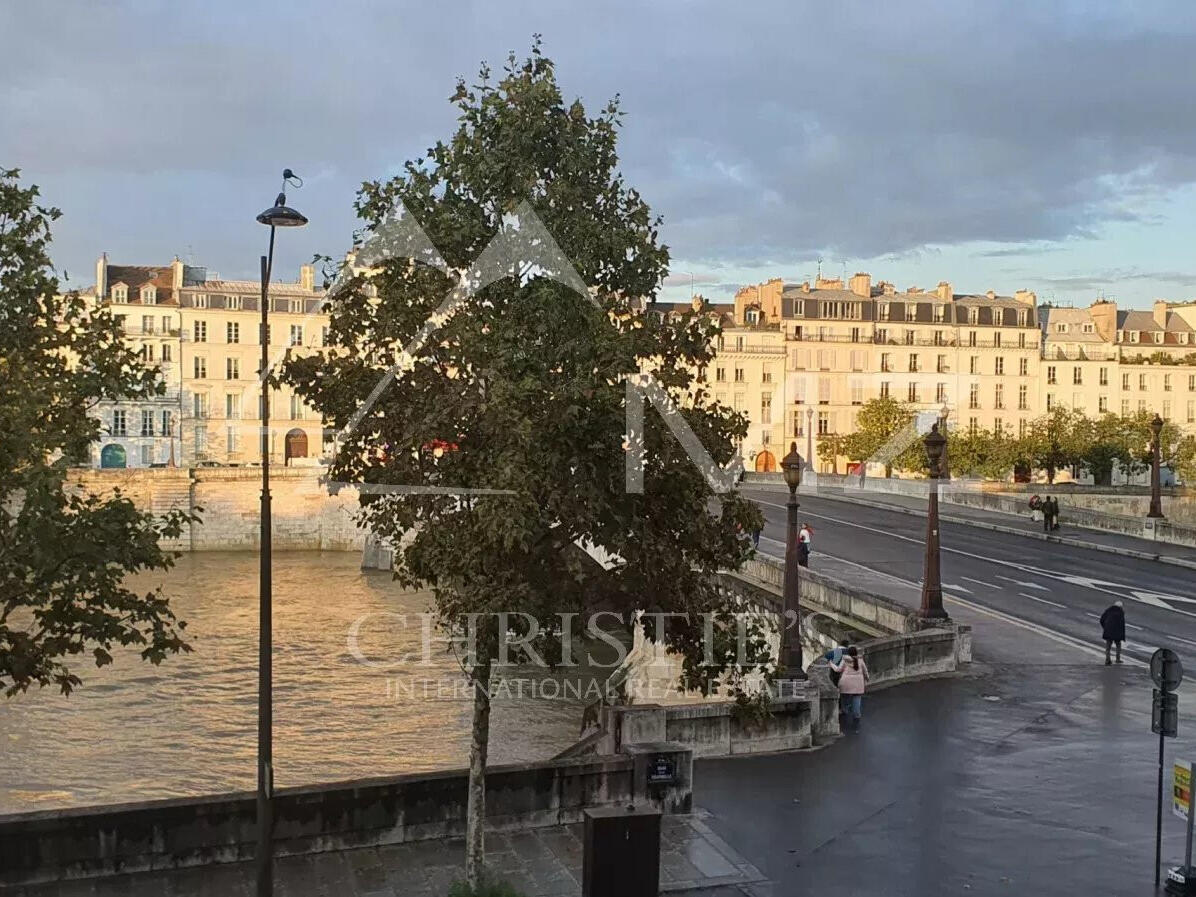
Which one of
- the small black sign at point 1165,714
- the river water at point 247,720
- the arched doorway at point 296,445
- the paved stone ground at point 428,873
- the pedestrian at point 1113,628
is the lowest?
the river water at point 247,720

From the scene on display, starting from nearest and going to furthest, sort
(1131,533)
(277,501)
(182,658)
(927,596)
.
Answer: (927,596), (182,658), (1131,533), (277,501)

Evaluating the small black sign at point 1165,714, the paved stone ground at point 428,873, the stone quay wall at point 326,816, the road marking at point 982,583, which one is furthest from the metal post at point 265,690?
the road marking at point 982,583

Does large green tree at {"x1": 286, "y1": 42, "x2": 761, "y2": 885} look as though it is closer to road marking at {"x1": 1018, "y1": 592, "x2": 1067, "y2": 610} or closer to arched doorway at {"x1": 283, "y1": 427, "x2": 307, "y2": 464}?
road marking at {"x1": 1018, "y1": 592, "x2": 1067, "y2": 610}

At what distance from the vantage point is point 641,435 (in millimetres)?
11430

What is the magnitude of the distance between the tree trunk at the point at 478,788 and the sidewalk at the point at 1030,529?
118 feet

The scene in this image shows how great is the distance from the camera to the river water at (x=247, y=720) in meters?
27.7

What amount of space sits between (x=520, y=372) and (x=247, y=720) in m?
24.9

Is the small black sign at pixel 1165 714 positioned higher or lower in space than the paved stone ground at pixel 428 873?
higher

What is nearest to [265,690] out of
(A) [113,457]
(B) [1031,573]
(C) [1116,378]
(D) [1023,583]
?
(D) [1023,583]

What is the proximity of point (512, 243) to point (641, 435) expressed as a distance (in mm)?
2325

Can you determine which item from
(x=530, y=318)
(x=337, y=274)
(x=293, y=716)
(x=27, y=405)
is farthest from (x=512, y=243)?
(x=293, y=716)

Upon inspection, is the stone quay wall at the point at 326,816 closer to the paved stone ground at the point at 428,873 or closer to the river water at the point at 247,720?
the paved stone ground at the point at 428,873

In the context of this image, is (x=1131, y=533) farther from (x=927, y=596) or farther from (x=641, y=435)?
(x=641, y=435)

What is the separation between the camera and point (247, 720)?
109ft
